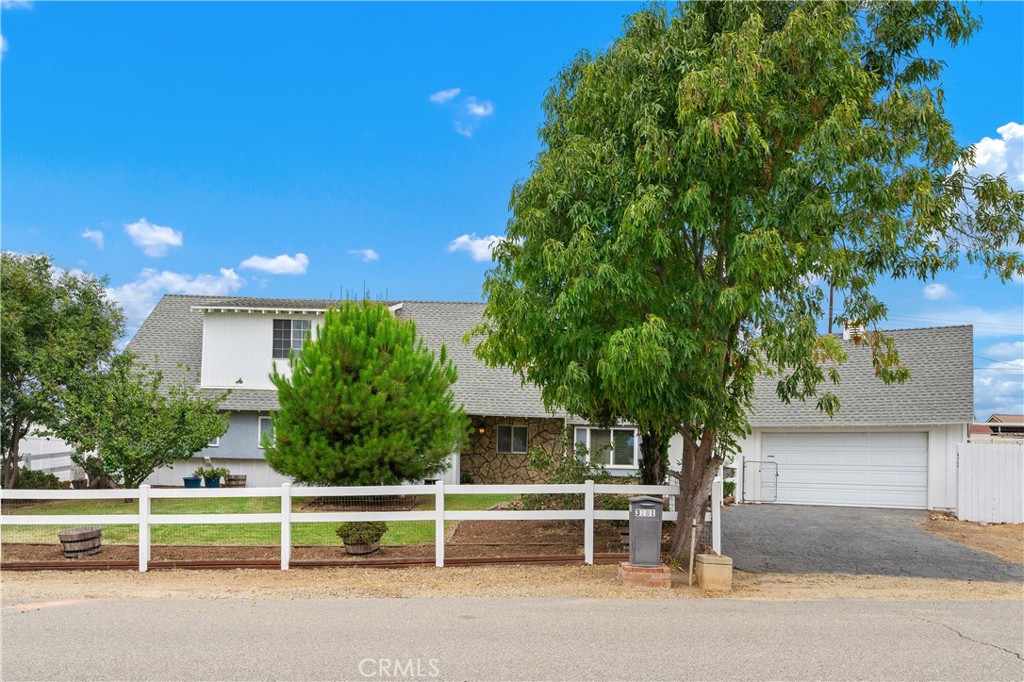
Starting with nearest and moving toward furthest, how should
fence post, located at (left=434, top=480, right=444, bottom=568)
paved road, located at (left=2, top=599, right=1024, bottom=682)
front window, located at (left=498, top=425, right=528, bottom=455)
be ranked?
1. paved road, located at (left=2, top=599, right=1024, bottom=682)
2. fence post, located at (left=434, top=480, right=444, bottom=568)
3. front window, located at (left=498, top=425, right=528, bottom=455)

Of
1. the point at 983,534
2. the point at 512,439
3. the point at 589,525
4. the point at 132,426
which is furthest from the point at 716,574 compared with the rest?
the point at 132,426

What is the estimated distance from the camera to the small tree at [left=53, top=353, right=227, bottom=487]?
1934 cm

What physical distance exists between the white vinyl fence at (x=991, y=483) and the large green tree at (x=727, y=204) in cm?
939

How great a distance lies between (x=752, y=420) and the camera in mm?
23031

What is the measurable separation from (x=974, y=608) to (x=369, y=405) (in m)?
9.48

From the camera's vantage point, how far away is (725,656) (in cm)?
718

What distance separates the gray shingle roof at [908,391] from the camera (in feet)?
68.6

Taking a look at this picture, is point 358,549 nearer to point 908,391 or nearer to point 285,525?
point 285,525

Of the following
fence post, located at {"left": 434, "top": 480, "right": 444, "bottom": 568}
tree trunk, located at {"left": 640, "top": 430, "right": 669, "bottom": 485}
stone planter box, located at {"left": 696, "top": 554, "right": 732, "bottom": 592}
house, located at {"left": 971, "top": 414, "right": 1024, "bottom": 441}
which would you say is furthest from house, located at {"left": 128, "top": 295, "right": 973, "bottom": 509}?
stone planter box, located at {"left": 696, "top": 554, "right": 732, "bottom": 592}

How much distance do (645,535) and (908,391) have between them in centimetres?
1471

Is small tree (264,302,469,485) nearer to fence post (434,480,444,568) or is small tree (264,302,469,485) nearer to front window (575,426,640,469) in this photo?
fence post (434,480,444,568)

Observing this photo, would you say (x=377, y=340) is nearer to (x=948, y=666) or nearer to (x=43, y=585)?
(x=43, y=585)

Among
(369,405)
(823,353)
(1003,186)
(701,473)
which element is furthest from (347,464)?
(1003,186)

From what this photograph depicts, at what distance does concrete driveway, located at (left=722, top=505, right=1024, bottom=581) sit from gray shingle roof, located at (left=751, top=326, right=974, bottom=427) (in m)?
2.77
